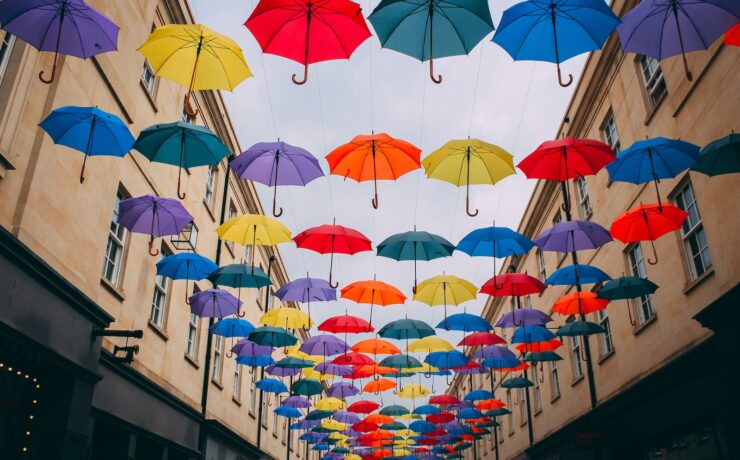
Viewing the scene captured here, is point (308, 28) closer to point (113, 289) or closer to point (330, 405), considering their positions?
Answer: point (113, 289)

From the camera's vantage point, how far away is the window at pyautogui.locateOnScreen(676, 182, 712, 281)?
40.9 ft

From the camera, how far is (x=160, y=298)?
16.1 m

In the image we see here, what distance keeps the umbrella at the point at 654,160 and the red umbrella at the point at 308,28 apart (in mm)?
5504

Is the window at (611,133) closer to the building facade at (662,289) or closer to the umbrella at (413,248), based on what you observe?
the building facade at (662,289)

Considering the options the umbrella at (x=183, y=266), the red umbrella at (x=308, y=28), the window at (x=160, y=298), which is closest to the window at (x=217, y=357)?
the window at (x=160, y=298)

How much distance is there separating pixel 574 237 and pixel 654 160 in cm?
334

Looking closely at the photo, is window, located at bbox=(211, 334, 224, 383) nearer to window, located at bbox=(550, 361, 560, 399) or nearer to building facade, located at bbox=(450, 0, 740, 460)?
building facade, located at bbox=(450, 0, 740, 460)

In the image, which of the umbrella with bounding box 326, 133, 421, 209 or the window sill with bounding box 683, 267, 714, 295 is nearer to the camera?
the window sill with bounding box 683, 267, 714, 295

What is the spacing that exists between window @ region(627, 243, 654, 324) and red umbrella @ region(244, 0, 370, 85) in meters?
10.9

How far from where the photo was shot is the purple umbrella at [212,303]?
15.8m

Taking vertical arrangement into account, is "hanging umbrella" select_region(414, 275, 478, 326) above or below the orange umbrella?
above

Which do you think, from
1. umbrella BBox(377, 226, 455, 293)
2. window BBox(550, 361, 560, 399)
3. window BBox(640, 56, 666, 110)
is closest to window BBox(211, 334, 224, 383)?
umbrella BBox(377, 226, 455, 293)

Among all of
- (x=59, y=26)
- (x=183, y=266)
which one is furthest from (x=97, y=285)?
(x=59, y=26)

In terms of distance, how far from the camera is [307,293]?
15898 mm
